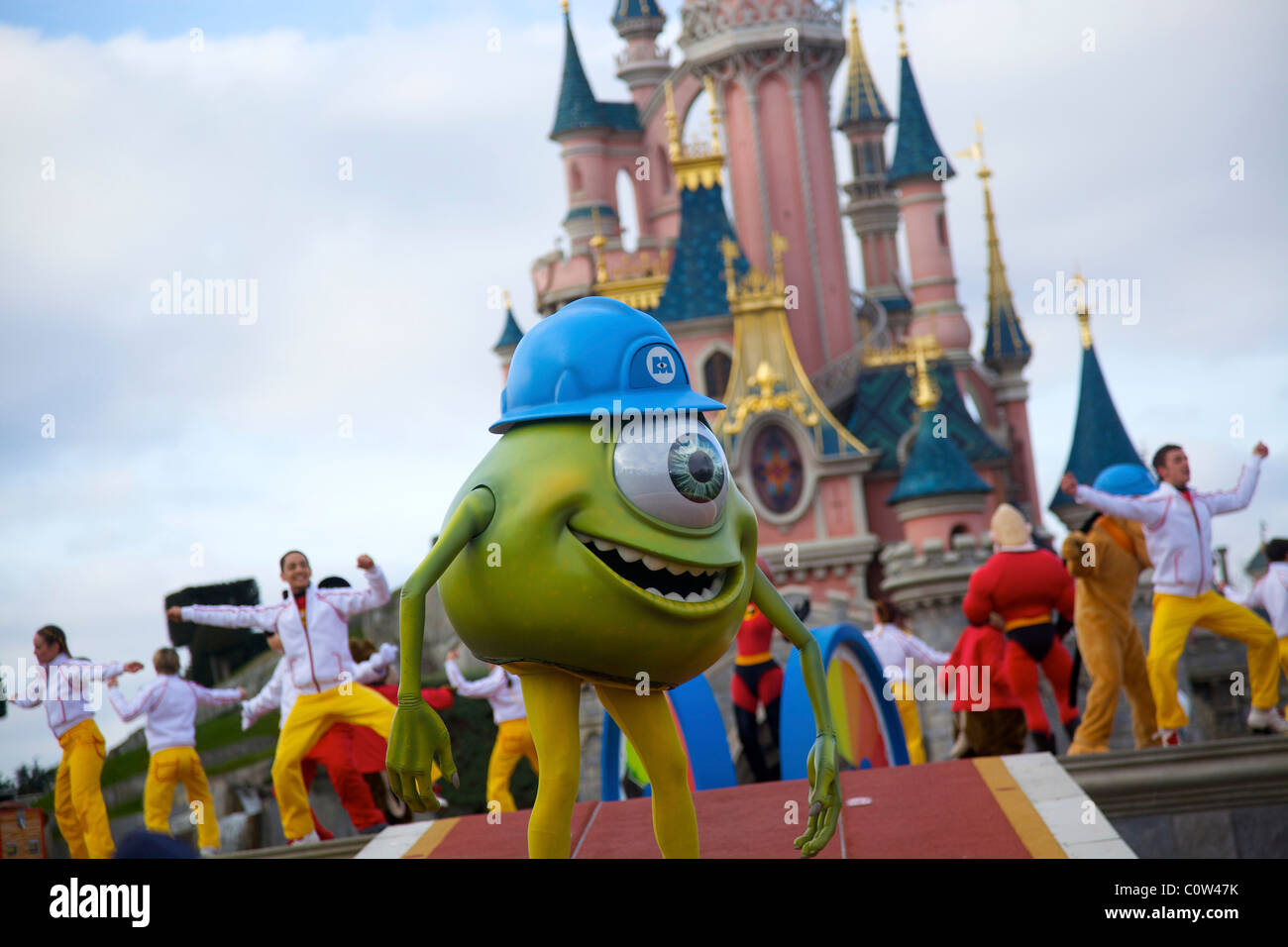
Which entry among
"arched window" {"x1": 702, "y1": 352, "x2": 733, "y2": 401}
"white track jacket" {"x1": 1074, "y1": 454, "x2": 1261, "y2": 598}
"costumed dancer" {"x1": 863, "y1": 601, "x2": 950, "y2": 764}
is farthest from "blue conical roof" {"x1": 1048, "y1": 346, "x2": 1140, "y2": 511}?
"white track jacket" {"x1": 1074, "y1": 454, "x2": 1261, "y2": 598}

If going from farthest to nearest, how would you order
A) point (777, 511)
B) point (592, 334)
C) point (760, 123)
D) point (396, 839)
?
1. point (760, 123)
2. point (777, 511)
3. point (396, 839)
4. point (592, 334)

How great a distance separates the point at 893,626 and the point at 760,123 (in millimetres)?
23440

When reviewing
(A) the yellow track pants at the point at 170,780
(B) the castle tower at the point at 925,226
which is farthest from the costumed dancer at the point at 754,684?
(B) the castle tower at the point at 925,226

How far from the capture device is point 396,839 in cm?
751

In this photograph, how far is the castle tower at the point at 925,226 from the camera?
118ft

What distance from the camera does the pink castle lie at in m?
30.1

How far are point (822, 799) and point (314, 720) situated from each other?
3938mm

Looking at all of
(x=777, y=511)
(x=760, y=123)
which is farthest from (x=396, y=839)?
(x=760, y=123)

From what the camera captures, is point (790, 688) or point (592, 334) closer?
point (592, 334)

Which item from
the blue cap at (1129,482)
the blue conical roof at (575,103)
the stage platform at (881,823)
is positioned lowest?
the stage platform at (881,823)

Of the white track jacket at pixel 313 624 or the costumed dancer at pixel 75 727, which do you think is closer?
the white track jacket at pixel 313 624

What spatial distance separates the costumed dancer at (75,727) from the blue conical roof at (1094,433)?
24861 mm

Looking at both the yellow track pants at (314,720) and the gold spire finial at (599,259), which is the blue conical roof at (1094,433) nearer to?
the gold spire finial at (599,259)
